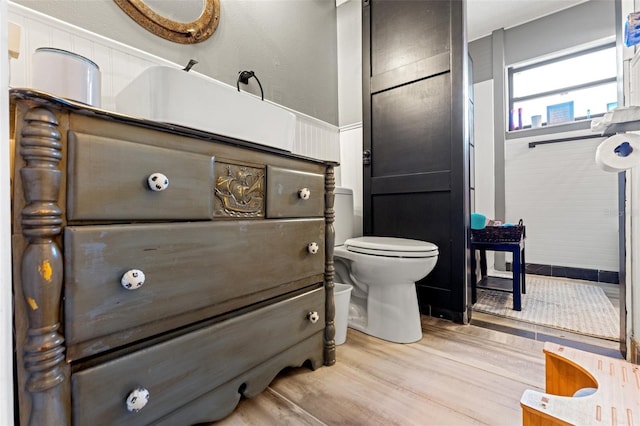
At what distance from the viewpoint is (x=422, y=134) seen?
6.12ft

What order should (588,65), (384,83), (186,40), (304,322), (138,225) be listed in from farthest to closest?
1. (588,65)
2. (384,83)
3. (186,40)
4. (304,322)
5. (138,225)

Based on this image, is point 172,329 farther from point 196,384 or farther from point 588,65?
point 588,65

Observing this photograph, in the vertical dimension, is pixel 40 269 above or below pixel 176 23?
below

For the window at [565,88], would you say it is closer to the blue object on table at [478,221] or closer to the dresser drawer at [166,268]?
the blue object on table at [478,221]

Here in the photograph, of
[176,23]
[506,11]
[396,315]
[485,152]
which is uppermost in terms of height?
[506,11]

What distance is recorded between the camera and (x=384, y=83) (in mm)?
2027

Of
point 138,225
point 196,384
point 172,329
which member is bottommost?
point 196,384

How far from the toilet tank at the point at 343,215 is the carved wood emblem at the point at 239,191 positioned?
3.15ft

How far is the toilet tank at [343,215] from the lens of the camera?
74.0 inches

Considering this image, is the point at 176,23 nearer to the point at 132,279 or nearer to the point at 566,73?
the point at 132,279

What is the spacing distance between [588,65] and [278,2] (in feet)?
10.3

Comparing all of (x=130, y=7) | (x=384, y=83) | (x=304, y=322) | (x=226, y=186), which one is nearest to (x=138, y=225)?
(x=226, y=186)

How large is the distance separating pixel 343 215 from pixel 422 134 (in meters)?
0.73

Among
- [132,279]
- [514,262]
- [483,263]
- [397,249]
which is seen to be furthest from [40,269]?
[483,263]
